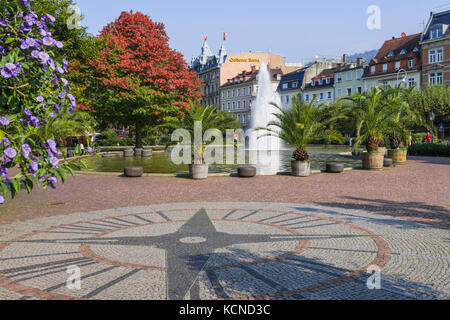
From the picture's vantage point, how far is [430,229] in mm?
7742

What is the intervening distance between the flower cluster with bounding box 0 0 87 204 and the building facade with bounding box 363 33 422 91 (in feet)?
190

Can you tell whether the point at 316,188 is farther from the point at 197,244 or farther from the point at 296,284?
the point at 296,284

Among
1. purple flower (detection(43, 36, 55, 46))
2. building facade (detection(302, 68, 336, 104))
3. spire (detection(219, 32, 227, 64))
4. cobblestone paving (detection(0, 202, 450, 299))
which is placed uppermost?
spire (detection(219, 32, 227, 64))

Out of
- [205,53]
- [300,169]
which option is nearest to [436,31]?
[300,169]

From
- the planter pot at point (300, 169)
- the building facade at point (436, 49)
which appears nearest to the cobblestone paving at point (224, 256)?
the planter pot at point (300, 169)

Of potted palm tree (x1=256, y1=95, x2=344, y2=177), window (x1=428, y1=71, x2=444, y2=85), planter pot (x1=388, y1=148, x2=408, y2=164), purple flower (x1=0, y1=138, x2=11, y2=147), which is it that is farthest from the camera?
window (x1=428, y1=71, x2=444, y2=85)

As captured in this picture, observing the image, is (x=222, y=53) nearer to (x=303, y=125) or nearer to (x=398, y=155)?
(x=398, y=155)

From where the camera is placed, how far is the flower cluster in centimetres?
389

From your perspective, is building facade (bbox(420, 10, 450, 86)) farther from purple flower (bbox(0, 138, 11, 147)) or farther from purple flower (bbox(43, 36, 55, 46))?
purple flower (bbox(0, 138, 11, 147))

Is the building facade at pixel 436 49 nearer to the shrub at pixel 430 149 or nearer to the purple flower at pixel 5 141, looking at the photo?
the shrub at pixel 430 149

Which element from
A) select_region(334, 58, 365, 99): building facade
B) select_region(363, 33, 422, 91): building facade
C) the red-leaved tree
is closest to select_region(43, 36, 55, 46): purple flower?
the red-leaved tree
